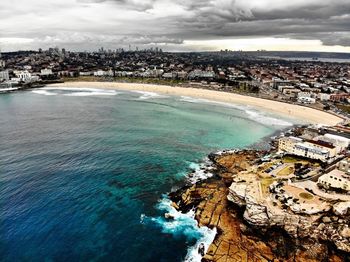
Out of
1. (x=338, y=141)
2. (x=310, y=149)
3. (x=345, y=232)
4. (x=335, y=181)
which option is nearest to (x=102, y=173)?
(x=335, y=181)

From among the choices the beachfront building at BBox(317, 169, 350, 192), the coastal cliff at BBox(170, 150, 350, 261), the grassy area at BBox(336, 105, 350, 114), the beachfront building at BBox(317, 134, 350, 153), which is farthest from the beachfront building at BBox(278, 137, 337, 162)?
the grassy area at BBox(336, 105, 350, 114)

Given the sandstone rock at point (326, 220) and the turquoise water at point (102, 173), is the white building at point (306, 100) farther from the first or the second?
the sandstone rock at point (326, 220)

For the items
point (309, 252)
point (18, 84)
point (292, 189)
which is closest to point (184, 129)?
point (292, 189)

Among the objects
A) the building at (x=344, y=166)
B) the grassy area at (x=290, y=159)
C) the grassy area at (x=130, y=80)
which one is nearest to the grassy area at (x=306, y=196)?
the building at (x=344, y=166)

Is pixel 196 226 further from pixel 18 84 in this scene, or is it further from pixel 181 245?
pixel 18 84

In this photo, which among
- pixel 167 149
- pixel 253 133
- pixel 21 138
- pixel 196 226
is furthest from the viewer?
pixel 253 133
